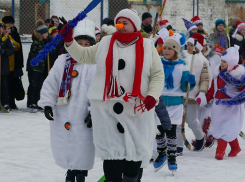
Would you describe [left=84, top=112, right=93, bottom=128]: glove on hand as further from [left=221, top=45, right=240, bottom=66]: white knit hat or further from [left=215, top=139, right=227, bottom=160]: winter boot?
[left=221, top=45, right=240, bottom=66]: white knit hat

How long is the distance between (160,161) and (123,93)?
1751 millimetres

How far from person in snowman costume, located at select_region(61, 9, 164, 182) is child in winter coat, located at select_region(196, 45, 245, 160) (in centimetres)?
234

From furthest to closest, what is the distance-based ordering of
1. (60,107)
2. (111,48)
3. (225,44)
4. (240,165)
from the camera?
(225,44)
(240,165)
(60,107)
(111,48)

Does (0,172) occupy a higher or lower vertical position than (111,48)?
lower

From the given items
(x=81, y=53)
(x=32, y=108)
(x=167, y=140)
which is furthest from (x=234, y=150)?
(x=32, y=108)

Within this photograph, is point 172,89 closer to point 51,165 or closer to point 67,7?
point 51,165

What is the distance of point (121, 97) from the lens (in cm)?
337

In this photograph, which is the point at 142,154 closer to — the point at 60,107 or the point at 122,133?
the point at 122,133

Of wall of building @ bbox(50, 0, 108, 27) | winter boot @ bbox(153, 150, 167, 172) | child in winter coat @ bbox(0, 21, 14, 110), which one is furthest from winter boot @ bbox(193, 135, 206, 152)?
wall of building @ bbox(50, 0, 108, 27)

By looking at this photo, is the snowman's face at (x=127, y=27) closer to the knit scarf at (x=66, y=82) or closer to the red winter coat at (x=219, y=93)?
the knit scarf at (x=66, y=82)

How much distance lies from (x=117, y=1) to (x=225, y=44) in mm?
4189

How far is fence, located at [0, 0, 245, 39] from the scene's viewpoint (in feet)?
39.3

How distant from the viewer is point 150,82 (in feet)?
11.3

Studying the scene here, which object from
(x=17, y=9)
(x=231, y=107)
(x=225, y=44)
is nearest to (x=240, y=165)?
(x=231, y=107)
